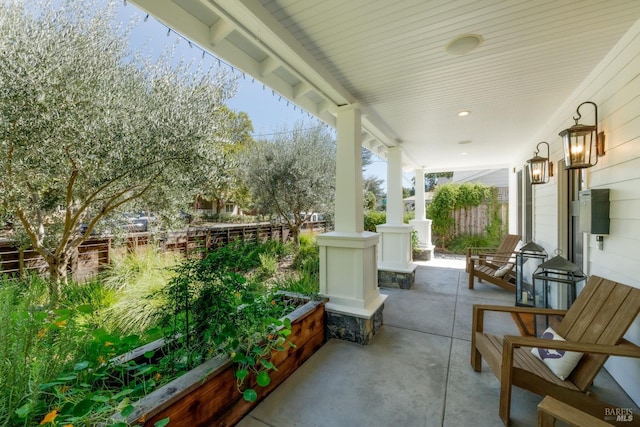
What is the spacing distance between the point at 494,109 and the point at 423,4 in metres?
2.49

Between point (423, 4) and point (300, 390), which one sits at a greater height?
point (423, 4)

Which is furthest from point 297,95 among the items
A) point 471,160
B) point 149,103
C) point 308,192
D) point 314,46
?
point 471,160

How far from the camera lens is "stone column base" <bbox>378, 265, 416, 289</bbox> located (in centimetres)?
483

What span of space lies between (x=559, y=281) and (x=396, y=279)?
8.33ft

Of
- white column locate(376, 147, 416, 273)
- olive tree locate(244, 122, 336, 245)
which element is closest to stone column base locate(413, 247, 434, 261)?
white column locate(376, 147, 416, 273)

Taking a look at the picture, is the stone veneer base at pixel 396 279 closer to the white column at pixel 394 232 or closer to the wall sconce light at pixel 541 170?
the white column at pixel 394 232

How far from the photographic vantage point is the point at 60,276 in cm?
357

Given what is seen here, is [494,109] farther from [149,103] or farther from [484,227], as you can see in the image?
[484,227]

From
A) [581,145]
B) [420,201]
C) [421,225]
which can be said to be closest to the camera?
[581,145]

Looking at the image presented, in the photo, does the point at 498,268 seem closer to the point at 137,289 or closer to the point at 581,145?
the point at 581,145

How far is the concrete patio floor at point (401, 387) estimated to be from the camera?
1.86 m

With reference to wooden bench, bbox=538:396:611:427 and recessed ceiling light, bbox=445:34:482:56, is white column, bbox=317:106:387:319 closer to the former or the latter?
recessed ceiling light, bbox=445:34:482:56

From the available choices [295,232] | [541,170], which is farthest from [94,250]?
[541,170]

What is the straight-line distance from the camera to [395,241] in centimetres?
509
